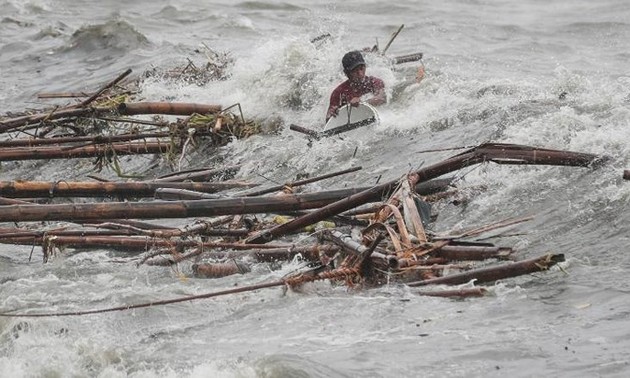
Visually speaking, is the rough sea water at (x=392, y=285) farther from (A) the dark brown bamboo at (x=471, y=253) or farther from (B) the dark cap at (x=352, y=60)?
(B) the dark cap at (x=352, y=60)

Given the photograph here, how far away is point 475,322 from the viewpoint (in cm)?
528

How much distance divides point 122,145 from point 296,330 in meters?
5.02

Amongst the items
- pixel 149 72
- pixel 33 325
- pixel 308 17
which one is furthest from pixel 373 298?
pixel 308 17

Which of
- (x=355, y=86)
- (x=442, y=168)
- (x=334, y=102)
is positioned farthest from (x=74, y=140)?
(x=442, y=168)

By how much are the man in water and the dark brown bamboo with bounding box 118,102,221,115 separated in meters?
1.33

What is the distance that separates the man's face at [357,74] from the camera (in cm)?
1107

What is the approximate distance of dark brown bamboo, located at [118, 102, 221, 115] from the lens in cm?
1017

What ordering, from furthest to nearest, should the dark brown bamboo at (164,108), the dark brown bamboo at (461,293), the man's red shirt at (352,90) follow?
the man's red shirt at (352,90) → the dark brown bamboo at (164,108) → the dark brown bamboo at (461,293)

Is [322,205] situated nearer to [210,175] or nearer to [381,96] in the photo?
[210,175]

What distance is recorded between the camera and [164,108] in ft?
35.0

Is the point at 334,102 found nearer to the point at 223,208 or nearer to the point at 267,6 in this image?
the point at 223,208

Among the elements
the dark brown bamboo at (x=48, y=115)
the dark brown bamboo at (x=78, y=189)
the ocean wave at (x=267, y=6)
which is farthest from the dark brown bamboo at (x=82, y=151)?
the ocean wave at (x=267, y=6)

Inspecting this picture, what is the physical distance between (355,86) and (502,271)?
6045mm

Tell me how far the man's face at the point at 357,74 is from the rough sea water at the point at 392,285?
460 mm
